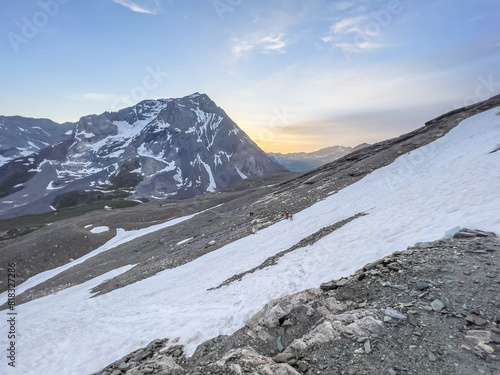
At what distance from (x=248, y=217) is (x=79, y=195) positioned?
666 ft

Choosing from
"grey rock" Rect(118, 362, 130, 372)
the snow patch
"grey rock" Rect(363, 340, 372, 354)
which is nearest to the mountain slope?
"grey rock" Rect(118, 362, 130, 372)

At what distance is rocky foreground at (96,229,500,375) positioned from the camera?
508cm

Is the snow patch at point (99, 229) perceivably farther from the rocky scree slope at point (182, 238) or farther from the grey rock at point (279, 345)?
the grey rock at point (279, 345)

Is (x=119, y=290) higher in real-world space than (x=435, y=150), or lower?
lower

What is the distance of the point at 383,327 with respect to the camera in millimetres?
5953

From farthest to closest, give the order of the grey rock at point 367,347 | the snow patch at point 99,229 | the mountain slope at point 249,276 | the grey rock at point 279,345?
the snow patch at point 99,229 → the mountain slope at point 249,276 → the grey rock at point 279,345 → the grey rock at point 367,347

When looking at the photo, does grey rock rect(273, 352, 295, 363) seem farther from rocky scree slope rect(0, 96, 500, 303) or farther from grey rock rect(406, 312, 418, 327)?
rocky scree slope rect(0, 96, 500, 303)

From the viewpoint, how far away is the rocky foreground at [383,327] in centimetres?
508

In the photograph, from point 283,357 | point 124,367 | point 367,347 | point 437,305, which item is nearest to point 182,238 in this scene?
point 124,367

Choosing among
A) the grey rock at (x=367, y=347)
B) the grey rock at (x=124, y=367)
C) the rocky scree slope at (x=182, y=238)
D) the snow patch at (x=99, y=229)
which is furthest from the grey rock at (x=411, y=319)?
the snow patch at (x=99, y=229)

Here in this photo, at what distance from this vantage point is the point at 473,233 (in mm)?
8773

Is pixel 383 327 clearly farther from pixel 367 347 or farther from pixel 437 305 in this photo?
pixel 437 305

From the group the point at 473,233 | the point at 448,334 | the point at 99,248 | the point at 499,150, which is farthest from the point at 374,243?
the point at 99,248

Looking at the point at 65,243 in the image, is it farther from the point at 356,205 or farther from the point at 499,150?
the point at 499,150
